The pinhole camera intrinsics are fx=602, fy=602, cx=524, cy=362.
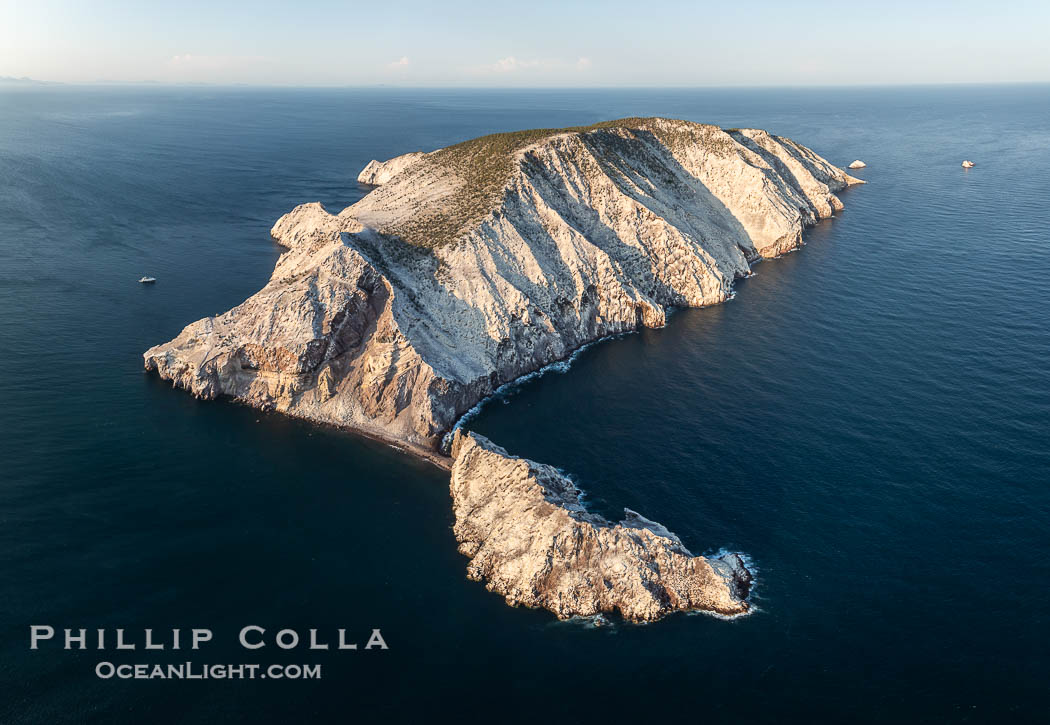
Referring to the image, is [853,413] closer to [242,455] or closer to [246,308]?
[242,455]

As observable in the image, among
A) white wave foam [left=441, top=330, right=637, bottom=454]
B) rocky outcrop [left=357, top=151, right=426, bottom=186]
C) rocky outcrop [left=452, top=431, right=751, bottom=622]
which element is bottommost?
rocky outcrop [left=452, top=431, right=751, bottom=622]

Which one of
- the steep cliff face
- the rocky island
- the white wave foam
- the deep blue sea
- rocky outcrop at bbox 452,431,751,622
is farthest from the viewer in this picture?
the steep cliff face

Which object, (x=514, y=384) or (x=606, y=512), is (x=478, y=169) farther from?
(x=606, y=512)

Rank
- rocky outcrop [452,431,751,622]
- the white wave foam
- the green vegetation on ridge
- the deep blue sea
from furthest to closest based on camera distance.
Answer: the green vegetation on ridge, the white wave foam, rocky outcrop [452,431,751,622], the deep blue sea

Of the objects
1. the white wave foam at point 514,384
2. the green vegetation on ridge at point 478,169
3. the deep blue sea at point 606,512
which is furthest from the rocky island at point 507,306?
the deep blue sea at point 606,512

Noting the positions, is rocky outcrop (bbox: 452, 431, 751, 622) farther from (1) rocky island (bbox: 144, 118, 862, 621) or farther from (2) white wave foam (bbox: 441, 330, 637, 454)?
(2) white wave foam (bbox: 441, 330, 637, 454)

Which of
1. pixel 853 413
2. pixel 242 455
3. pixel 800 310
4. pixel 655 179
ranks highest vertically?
pixel 655 179

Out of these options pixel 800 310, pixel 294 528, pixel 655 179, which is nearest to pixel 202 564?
pixel 294 528

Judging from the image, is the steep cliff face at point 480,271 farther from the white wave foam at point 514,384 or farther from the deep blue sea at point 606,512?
the deep blue sea at point 606,512

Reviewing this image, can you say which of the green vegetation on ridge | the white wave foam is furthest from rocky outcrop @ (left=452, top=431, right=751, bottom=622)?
the green vegetation on ridge
